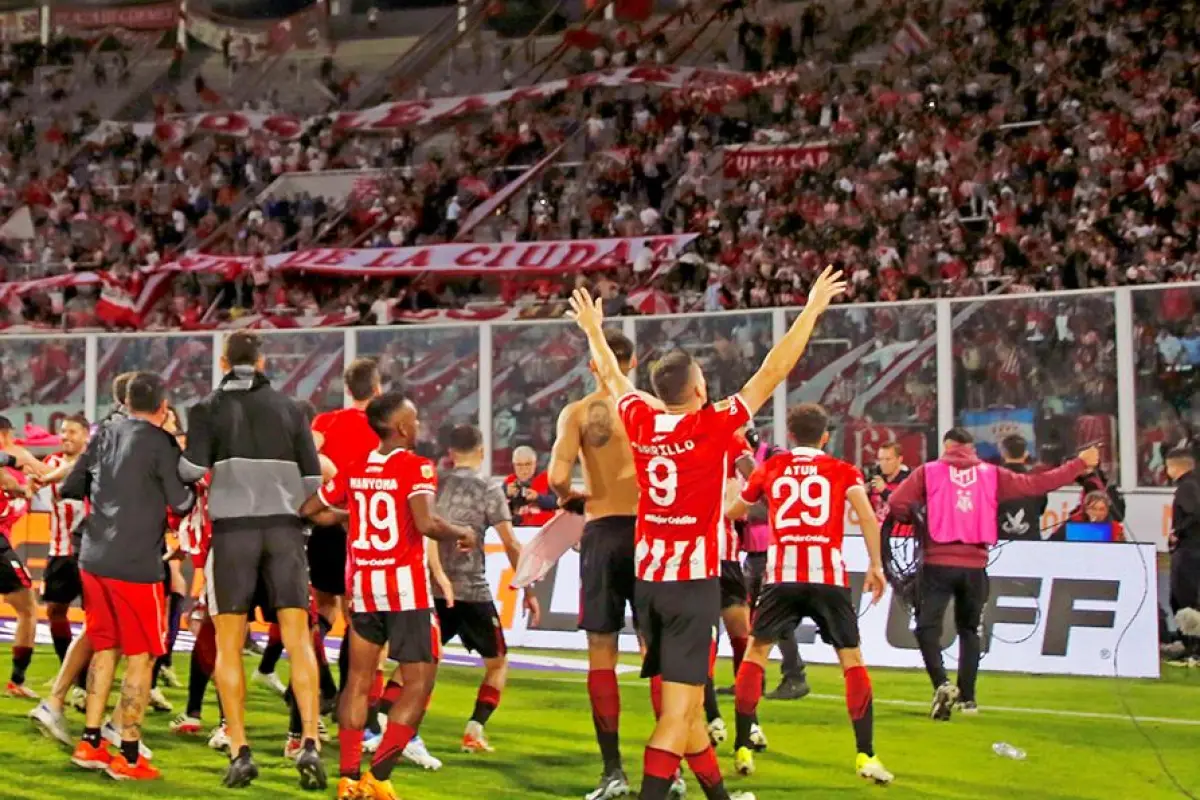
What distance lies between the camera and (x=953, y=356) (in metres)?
16.2

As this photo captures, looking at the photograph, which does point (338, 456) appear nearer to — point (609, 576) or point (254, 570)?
point (254, 570)

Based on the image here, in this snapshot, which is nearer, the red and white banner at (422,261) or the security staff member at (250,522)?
the security staff member at (250,522)

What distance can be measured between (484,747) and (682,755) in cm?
280

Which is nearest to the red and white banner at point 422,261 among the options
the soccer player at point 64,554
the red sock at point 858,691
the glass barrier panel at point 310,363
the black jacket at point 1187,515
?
the glass barrier panel at point 310,363

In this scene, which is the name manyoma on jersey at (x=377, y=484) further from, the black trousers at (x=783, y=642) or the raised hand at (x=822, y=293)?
the black trousers at (x=783, y=642)

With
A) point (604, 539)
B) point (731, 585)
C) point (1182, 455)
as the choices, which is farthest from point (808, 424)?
point (1182, 455)

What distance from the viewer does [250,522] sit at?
7.37 meters

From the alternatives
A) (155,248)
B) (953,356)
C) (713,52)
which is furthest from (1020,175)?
(155,248)

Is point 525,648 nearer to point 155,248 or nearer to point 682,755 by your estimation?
point 682,755

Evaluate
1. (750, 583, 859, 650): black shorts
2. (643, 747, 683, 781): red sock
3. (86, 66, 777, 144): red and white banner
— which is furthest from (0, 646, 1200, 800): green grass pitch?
(86, 66, 777, 144): red and white banner

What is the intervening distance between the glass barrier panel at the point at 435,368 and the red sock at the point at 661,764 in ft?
40.3

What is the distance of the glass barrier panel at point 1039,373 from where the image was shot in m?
15.6

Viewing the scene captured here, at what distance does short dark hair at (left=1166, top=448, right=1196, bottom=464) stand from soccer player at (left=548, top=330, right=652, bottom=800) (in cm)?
846

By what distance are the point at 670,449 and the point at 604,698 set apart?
1527 mm
